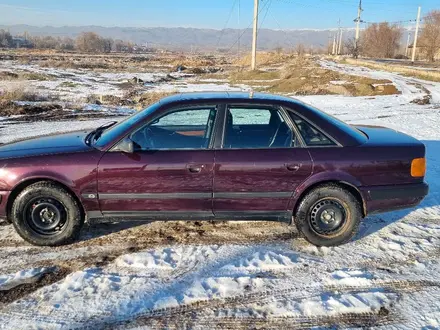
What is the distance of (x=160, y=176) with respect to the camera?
402 cm

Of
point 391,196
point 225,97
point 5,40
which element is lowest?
point 391,196

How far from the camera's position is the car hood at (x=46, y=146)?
162 inches

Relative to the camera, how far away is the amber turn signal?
14.1ft

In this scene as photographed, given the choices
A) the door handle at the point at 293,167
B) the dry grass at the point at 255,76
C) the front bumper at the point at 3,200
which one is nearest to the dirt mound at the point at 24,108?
the front bumper at the point at 3,200

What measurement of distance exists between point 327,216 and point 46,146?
10.5ft

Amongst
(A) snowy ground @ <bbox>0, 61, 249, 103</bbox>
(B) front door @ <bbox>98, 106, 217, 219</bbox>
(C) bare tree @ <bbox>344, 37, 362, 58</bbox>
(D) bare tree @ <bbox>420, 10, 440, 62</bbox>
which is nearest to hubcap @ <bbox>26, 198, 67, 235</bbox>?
(B) front door @ <bbox>98, 106, 217, 219</bbox>

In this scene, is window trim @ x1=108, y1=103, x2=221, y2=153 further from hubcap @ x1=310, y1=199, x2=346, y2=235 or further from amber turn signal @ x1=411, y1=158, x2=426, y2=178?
amber turn signal @ x1=411, y1=158, x2=426, y2=178

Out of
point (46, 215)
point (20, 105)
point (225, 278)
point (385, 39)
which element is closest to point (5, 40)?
point (385, 39)

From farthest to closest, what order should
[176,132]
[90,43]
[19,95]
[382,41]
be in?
1. [90,43]
2. [382,41]
3. [19,95]
4. [176,132]

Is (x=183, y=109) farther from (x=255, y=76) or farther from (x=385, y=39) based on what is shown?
(x=385, y=39)

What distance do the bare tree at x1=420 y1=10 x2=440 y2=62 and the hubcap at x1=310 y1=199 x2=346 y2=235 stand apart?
68799 mm

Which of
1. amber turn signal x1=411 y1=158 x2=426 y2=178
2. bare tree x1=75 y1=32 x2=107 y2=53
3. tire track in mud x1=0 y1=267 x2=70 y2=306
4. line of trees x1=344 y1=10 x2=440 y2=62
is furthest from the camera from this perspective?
bare tree x1=75 y1=32 x2=107 y2=53

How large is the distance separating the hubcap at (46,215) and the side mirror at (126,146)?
89 cm

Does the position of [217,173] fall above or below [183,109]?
below
